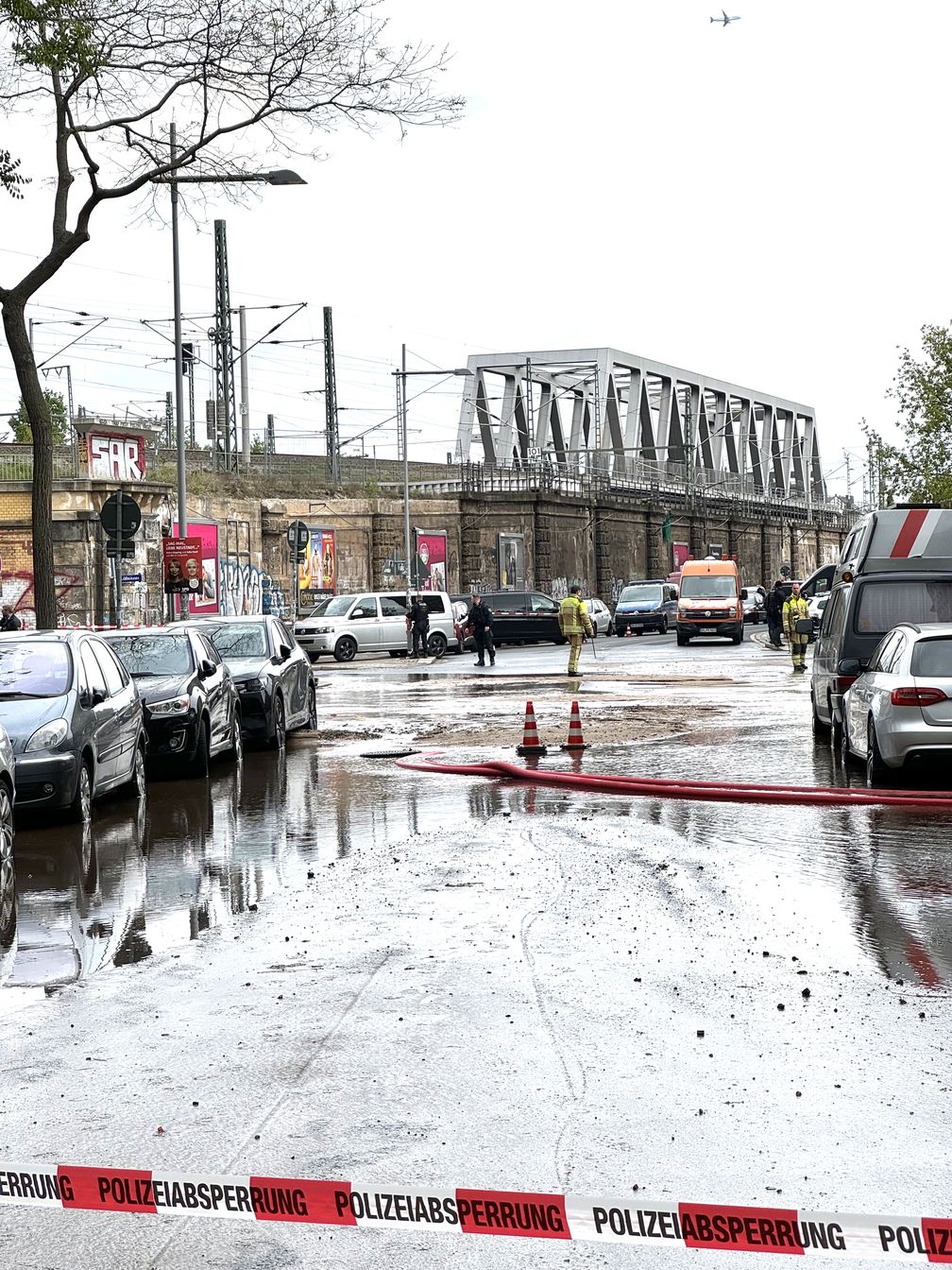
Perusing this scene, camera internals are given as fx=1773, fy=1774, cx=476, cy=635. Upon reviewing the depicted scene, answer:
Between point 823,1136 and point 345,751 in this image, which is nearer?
point 823,1136

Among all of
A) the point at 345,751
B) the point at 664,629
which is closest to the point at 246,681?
the point at 345,751

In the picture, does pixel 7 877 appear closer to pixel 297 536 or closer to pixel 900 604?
pixel 900 604

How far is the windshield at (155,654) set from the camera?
18.3m

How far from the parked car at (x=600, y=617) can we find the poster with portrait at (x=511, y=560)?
21.9 feet

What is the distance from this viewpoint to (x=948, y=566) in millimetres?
18875

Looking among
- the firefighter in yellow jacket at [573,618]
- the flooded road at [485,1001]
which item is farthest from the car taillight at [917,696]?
the firefighter in yellow jacket at [573,618]

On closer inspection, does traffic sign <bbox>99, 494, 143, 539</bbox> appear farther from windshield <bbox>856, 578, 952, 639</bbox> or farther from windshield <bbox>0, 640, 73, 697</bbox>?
windshield <bbox>856, 578, 952, 639</bbox>

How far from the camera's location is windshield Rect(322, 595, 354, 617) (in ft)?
160

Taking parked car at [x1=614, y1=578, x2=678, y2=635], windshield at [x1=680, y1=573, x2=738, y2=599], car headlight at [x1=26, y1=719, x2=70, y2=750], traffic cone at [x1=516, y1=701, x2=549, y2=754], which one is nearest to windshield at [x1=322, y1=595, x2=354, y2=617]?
windshield at [x1=680, y1=573, x2=738, y2=599]

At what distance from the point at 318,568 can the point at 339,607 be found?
1583 cm

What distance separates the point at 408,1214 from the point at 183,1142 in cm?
157

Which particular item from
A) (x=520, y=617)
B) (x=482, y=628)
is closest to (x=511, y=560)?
(x=520, y=617)

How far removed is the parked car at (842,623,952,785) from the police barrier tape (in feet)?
34.7

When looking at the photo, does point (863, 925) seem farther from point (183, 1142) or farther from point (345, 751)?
point (345, 751)
